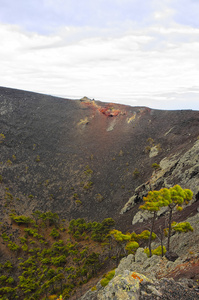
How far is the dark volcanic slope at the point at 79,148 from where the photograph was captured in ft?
167

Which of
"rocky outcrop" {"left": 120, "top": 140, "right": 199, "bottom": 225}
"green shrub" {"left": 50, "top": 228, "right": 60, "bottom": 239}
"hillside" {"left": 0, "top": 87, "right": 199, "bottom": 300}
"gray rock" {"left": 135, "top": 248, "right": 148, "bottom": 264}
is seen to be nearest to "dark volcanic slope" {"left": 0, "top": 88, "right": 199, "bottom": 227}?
"hillside" {"left": 0, "top": 87, "right": 199, "bottom": 300}

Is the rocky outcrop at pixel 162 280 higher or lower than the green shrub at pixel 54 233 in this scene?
higher

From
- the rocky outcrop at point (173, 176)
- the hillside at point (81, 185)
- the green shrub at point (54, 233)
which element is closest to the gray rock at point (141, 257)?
the hillside at point (81, 185)

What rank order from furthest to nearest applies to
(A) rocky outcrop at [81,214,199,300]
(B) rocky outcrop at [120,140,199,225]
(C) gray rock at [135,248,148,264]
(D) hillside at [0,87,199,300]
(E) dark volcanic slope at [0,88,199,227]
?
(E) dark volcanic slope at [0,88,199,227]
(B) rocky outcrop at [120,140,199,225]
(D) hillside at [0,87,199,300]
(C) gray rock at [135,248,148,264]
(A) rocky outcrop at [81,214,199,300]

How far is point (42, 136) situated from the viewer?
72.3m

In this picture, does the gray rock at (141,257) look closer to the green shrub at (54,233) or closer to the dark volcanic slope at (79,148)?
the dark volcanic slope at (79,148)

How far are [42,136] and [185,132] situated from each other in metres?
46.5

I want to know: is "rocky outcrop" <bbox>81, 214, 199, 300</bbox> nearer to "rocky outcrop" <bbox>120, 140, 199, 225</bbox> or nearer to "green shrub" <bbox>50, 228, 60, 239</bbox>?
"rocky outcrop" <bbox>120, 140, 199, 225</bbox>

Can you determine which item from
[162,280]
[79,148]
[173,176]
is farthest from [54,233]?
[162,280]

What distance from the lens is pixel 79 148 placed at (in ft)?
227

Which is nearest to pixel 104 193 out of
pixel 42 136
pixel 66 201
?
pixel 66 201

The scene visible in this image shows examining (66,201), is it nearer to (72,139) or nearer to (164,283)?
(72,139)

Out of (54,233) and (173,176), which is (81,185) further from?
(173,176)

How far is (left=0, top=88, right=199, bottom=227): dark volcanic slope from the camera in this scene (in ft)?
167
